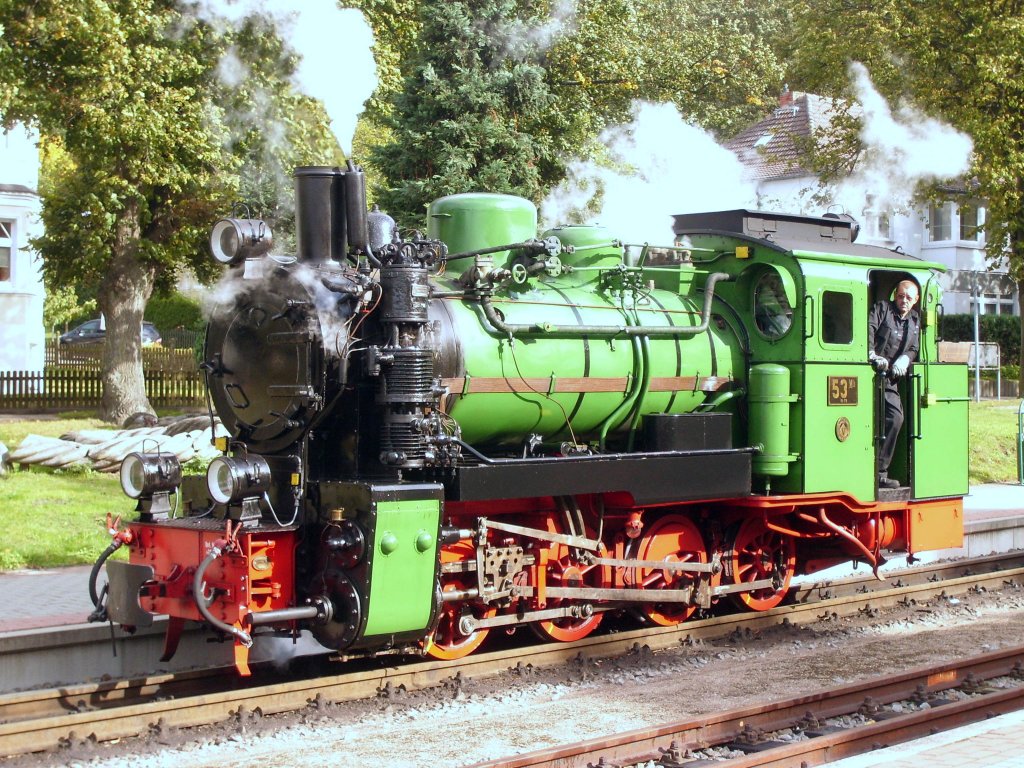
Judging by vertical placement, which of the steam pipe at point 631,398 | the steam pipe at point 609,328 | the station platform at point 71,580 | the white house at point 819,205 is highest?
the white house at point 819,205

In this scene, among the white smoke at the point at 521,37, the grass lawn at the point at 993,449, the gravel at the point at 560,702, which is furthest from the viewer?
the grass lawn at the point at 993,449

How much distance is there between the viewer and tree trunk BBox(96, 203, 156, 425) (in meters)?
19.3

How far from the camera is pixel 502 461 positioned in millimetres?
7039

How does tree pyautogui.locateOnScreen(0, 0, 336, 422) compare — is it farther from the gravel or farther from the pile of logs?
the gravel

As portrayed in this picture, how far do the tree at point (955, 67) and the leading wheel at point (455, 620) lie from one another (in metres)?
13.5

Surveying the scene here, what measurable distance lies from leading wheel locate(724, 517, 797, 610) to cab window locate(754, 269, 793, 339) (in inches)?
57.7

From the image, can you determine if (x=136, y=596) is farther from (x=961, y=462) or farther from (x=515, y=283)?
(x=961, y=462)

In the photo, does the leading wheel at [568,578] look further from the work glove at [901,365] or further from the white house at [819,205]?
the white house at [819,205]

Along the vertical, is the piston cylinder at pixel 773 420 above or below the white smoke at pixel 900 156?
below

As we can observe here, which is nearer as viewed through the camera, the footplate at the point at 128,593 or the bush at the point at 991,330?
the footplate at the point at 128,593

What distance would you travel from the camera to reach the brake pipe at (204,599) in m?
6.21

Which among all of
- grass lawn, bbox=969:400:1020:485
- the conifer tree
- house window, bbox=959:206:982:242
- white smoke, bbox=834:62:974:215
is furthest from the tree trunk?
house window, bbox=959:206:982:242

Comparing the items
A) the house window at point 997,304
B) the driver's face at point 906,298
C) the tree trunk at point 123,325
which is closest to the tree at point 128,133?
the tree trunk at point 123,325

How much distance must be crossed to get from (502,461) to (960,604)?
5379mm
